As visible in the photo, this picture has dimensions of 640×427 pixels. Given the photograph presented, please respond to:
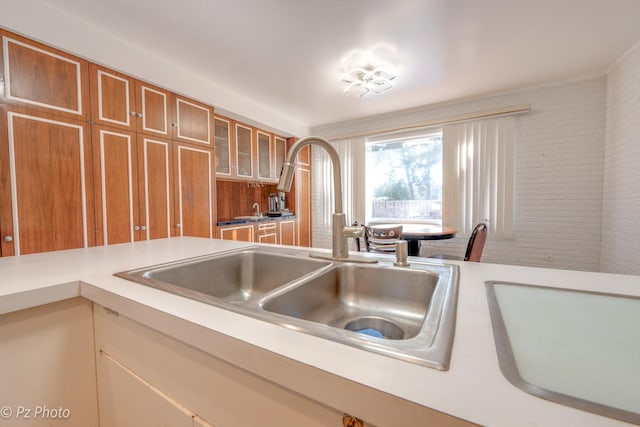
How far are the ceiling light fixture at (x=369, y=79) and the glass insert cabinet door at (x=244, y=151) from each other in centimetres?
149

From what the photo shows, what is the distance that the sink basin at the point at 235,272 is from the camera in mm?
918

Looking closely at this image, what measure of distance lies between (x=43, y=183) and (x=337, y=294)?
213cm

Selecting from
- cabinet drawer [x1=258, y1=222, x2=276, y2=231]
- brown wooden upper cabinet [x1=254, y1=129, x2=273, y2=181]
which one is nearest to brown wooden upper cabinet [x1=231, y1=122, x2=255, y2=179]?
brown wooden upper cabinet [x1=254, y1=129, x2=273, y2=181]

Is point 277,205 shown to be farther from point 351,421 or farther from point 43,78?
point 351,421

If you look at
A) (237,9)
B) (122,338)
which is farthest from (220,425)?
(237,9)

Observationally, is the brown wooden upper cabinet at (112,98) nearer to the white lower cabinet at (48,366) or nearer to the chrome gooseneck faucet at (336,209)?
the white lower cabinet at (48,366)

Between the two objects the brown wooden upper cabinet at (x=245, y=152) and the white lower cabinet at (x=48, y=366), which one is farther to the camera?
the brown wooden upper cabinet at (x=245, y=152)

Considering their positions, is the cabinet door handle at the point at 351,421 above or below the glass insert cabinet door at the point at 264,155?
below

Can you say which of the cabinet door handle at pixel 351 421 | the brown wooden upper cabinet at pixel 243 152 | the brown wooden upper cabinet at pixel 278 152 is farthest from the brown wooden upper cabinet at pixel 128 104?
the cabinet door handle at pixel 351 421

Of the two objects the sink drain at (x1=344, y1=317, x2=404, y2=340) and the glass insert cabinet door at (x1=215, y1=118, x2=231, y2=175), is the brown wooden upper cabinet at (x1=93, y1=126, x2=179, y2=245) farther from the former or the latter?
the sink drain at (x1=344, y1=317, x2=404, y2=340)

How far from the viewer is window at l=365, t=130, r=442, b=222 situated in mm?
3758

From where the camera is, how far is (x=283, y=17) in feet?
6.33

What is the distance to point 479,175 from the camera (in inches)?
130

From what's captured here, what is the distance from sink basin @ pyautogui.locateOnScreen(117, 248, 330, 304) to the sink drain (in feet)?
0.74
